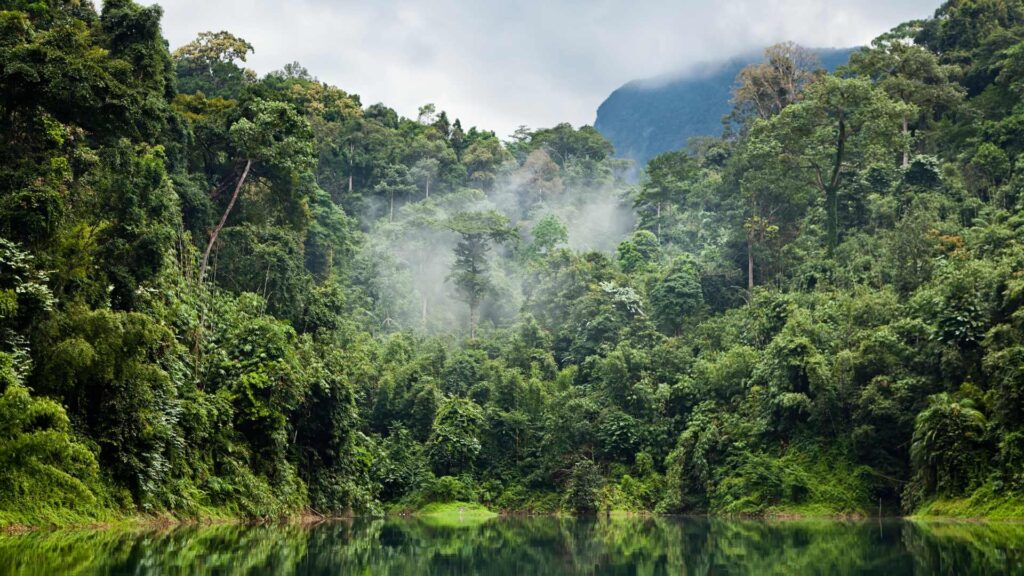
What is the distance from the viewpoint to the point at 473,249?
185 feet

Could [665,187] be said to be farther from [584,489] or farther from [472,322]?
[584,489]

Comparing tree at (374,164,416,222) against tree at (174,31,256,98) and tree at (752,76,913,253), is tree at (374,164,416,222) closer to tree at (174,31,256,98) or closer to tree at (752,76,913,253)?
tree at (174,31,256,98)

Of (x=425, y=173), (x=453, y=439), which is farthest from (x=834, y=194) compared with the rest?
(x=425, y=173)

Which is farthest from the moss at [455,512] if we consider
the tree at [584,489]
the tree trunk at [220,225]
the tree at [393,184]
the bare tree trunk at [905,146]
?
the tree at [393,184]

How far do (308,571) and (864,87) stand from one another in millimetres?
36979

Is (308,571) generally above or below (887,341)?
below

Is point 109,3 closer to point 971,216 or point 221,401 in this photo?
point 221,401

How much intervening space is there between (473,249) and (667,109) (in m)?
66.7

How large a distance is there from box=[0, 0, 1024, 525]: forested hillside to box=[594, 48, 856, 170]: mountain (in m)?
46.8

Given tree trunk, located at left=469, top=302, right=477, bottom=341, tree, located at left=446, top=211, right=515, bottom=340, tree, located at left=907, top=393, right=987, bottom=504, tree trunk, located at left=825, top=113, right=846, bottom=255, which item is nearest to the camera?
tree, located at left=907, top=393, right=987, bottom=504

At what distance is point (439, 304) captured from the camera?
62.1m

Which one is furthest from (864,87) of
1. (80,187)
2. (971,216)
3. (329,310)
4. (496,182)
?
(496,182)

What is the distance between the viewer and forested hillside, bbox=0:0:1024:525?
2148 cm

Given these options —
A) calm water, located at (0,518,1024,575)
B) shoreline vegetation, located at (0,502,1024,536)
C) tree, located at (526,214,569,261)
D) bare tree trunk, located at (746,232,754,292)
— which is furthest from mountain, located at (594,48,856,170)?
calm water, located at (0,518,1024,575)
